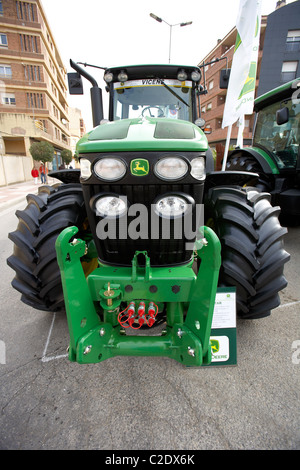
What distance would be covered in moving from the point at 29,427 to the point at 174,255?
1.27m

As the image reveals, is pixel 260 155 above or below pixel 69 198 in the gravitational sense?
above

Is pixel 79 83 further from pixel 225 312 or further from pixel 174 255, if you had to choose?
pixel 225 312

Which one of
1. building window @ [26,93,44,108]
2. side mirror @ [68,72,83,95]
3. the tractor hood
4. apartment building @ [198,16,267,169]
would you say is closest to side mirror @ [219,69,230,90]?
side mirror @ [68,72,83,95]

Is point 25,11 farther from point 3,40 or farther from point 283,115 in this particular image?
point 283,115

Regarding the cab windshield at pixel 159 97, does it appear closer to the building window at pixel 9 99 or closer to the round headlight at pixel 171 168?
the round headlight at pixel 171 168

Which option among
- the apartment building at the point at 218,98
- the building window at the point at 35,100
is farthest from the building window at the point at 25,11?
the apartment building at the point at 218,98

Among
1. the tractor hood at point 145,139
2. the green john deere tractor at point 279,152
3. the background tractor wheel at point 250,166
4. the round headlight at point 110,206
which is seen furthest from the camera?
the background tractor wheel at point 250,166

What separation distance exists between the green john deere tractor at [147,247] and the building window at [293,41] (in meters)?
25.5

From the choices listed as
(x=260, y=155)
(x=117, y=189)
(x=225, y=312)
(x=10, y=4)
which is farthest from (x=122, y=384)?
(x=10, y=4)

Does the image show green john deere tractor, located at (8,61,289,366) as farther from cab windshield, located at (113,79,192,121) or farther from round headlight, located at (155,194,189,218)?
cab windshield, located at (113,79,192,121)

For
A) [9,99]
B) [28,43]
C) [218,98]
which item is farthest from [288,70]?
[9,99]

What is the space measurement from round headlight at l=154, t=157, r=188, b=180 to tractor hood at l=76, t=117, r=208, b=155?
60mm

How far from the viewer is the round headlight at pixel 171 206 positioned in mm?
1332
